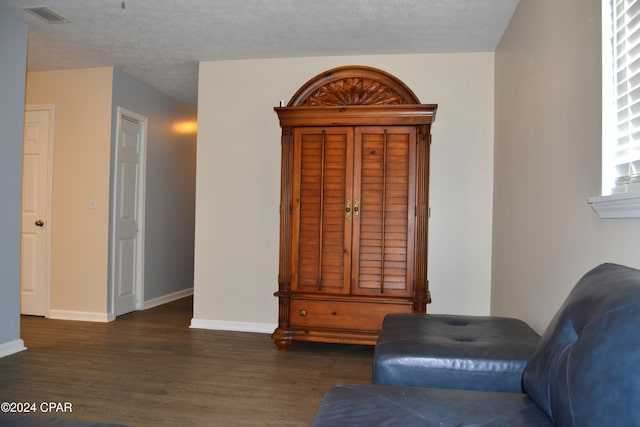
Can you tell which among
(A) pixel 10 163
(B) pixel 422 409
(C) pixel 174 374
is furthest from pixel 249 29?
(B) pixel 422 409

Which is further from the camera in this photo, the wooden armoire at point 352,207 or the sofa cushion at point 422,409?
the wooden armoire at point 352,207

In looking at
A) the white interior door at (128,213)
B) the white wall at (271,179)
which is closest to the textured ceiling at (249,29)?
the white wall at (271,179)

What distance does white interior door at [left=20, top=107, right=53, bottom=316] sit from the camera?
4520mm

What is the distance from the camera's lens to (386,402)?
1335mm

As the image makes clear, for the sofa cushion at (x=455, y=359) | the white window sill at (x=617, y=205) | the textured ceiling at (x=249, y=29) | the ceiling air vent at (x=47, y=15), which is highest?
the textured ceiling at (x=249, y=29)

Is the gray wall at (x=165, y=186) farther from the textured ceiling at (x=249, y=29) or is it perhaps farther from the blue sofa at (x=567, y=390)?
the blue sofa at (x=567, y=390)

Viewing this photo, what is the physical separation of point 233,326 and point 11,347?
5.60 ft

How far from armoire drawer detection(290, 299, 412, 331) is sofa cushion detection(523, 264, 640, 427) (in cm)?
201

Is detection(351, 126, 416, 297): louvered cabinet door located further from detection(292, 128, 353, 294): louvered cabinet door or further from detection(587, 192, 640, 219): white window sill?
detection(587, 192, 640, 219): white window sill

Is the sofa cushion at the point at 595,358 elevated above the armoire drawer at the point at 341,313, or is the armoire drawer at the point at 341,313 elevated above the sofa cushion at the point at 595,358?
the sofa cushion at the point at 595,358

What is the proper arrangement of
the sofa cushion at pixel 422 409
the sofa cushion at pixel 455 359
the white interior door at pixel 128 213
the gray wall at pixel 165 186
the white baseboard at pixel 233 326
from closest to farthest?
1. the sofa cushion at pixel 422 409
2. the sofa cushion at pixel 455 359
3. the white baseboard at pixel 233 326
4. the white interior door at pixel 128 213
5. the gray wall at pixel 165 186

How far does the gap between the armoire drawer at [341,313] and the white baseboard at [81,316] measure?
211 centimetres

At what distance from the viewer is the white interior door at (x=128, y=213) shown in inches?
183

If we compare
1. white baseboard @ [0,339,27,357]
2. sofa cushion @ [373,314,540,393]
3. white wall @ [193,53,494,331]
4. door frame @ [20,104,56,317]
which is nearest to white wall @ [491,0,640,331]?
white wall @ [193,53,494,331]
